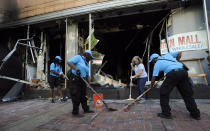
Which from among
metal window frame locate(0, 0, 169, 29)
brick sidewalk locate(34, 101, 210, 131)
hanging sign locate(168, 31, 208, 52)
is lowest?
brick sidewalk locate(34, 101, 210, 131)

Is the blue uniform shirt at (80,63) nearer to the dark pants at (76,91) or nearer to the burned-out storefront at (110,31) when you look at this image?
the dark pants at (76,91)

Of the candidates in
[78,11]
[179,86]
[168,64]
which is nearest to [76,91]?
[168,64]

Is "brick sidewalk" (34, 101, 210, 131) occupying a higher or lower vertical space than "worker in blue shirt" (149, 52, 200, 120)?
lower

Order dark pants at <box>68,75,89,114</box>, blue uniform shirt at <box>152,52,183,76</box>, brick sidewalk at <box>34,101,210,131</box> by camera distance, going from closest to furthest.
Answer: brick sidewalk at <box>34,101,210,131</box> < blue uniform shirt at <box>152,52,183,76</box> < dark pants at <box>68,75,89,114</box>

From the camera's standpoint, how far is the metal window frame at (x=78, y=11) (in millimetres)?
5402

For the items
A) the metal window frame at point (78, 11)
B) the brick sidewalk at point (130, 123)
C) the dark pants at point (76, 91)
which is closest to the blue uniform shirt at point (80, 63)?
the dark pants at point (76, 91)

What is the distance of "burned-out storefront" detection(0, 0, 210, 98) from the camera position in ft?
17.3

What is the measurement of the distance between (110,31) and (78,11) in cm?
229

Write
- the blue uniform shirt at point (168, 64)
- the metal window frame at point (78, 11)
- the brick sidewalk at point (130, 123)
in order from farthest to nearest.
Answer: the metal window frame at point (78, 11), the blue uniform shirt at point (168, 64), the brick sidewalk at point (130, 123)

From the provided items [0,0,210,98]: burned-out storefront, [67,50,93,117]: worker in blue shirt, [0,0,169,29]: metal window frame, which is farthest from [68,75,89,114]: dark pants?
[0,0,169,29]: metal window frame

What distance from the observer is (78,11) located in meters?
6.05

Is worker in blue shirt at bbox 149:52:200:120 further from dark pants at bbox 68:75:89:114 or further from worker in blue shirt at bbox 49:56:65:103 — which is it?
worker in blue shirt at bbox 49:56:65:103

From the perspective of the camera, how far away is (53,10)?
664cm

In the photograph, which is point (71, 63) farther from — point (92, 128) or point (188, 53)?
point (188, 53)
